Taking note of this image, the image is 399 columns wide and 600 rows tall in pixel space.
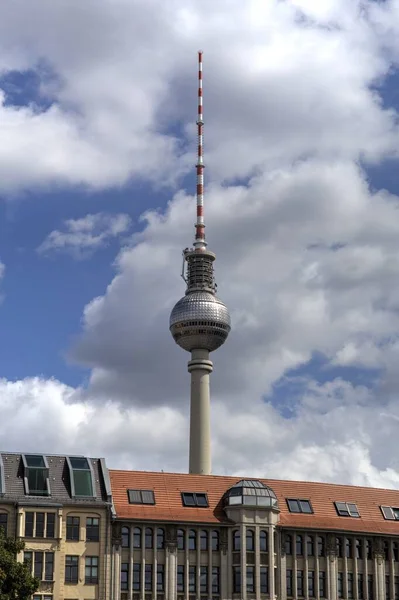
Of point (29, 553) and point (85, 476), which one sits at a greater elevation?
point (85, 476)

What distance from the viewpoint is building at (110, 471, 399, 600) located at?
118688 millimetres

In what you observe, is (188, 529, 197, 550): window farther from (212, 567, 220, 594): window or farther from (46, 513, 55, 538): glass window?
(46, 513, 55, 538): glass window

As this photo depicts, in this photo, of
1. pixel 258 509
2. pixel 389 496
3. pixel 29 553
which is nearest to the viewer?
pixel 29 553

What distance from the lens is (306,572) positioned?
12350 cm

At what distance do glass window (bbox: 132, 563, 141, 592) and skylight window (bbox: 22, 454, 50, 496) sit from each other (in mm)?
12024

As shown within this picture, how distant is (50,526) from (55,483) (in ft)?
15.2

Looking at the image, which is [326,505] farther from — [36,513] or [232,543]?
[36,513]

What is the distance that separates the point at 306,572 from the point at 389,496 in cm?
1565

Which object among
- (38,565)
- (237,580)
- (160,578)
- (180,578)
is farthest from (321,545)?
(38,565)

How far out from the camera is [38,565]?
114m

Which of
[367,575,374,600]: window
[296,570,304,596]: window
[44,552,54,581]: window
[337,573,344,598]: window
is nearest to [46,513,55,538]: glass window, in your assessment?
[44,552,54,581]: window

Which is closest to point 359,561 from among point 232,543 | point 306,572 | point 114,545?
point 306,572

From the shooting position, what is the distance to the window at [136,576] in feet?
387

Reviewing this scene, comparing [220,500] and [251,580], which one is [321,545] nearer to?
[251,580]
